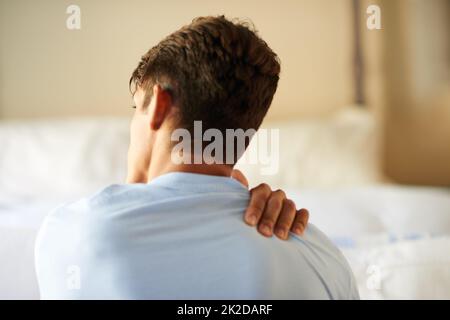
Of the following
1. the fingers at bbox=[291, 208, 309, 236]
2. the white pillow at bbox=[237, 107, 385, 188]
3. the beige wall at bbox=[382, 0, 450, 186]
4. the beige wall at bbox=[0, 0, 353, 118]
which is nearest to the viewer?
the fingers at bbox=[291, 208, 309, 236]

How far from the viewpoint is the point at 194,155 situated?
0.76m

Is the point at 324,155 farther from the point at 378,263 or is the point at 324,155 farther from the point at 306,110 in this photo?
the point at 378,263

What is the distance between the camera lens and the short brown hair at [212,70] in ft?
2.33

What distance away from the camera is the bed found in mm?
1669

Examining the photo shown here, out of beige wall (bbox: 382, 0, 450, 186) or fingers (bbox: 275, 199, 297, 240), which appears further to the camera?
beige wall (bbox: 382, 0, 450, 186)

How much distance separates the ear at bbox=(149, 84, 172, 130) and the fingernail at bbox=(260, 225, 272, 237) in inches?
6.8

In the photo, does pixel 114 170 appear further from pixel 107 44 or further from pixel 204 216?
pixel 204 216

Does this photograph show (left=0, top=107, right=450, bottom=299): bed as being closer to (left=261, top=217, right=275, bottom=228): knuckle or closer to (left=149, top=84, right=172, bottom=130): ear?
(left=261, top=217, right=275, bottom=228): knuckle

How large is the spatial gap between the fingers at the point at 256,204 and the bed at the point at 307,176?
1.19 ft

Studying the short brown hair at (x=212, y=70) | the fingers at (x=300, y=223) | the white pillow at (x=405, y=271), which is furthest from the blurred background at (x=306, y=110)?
the short brown hair at (x=212, y=70)

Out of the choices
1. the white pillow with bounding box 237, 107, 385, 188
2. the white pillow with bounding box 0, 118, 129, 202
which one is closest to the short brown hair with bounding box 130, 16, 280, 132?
the white pillow with bounding box 0, 118, 129, 202

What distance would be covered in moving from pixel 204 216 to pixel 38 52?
5.38ft

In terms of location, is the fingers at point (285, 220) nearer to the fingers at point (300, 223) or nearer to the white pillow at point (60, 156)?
the fingers at point (300, 223)
